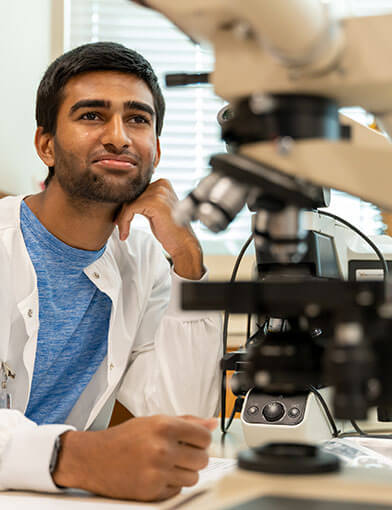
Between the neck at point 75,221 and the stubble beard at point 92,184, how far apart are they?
4 centimetres

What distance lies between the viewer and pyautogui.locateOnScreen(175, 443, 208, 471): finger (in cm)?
79

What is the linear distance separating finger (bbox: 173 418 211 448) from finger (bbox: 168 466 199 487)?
36 millimetres

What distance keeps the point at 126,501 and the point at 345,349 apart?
1.30 ft

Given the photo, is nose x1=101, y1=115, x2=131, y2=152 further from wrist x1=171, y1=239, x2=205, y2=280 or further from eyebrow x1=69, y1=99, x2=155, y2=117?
wrist x1=171, y1=239, x2=205, y2=280

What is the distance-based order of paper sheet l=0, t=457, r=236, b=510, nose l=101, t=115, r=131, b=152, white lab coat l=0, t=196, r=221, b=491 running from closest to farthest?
paper sheet l=0, t=457, r=236, b=510 → white lab coat l=0, t=196, r=221, b=491 → nose l=101, t=115, r=131, b=152

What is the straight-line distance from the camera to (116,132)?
4.81 ft

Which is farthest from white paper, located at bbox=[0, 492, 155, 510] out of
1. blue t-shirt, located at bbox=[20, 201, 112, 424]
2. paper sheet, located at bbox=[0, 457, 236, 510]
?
blue t-shirt, located at bbox=[20, 201, 112, 424]

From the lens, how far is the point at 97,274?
4.90 ft

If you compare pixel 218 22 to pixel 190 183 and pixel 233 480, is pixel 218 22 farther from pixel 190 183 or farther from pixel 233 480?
pixel 190 183

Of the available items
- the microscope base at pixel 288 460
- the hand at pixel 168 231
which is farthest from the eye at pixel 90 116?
the microscope base at pixel 288 460

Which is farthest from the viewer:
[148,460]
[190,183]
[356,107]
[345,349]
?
[190,183]

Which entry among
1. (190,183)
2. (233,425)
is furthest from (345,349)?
(190,183)

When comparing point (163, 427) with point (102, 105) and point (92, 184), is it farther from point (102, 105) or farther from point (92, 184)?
point (102, 105)

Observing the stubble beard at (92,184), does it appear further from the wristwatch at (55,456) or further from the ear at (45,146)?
the wristwatch at (55,456)
